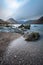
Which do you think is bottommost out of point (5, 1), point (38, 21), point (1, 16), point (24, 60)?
point (24, 60)

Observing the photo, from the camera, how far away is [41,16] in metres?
4.33

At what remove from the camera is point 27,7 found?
413 centimetres

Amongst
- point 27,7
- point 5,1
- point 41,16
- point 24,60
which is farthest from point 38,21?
point 24,60

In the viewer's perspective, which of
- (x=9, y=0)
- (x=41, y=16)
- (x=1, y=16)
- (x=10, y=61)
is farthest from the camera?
(x=1, y=16)

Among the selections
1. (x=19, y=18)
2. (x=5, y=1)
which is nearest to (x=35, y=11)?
(x=19, y=18)

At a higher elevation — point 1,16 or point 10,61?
point 1,16

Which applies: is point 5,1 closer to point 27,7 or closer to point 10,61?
point 27,7

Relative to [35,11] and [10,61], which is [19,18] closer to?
[35,11]

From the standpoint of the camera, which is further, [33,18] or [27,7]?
[33,18]

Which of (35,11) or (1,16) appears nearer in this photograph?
(35,11)

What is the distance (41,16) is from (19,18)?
3.45ft

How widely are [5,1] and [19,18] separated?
1000 millimetres

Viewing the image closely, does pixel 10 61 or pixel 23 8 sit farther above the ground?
pixel 23 8

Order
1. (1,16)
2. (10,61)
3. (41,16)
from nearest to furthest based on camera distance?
(10,61), (41,16), (1,16)
